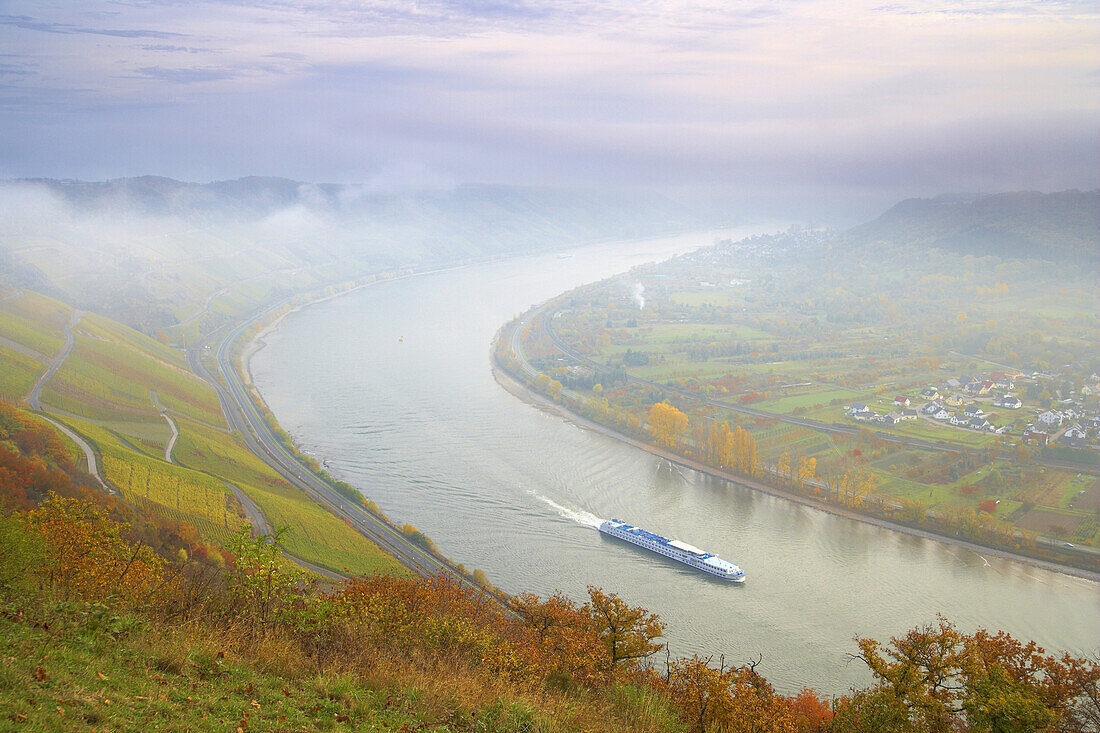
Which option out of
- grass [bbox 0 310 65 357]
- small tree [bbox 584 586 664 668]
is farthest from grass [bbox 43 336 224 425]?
small tree [bbox 584 586 664 668]

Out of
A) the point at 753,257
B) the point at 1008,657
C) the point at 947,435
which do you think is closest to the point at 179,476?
the point at 1008,657

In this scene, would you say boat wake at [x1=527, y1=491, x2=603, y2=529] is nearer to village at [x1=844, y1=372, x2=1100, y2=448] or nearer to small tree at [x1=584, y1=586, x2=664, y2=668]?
small tree at [x1=584, y1=586, x2=664, y2=668]

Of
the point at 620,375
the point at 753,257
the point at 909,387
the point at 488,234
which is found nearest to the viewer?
the point at 909,387

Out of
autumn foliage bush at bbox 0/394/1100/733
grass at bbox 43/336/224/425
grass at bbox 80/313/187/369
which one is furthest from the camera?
grass at bbox 80/313/187/369

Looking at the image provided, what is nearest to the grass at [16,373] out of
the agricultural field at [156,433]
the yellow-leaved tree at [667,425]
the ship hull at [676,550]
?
the agricultural field at [156,433]

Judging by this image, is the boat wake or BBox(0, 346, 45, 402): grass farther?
BBox(0, 346, 45, 402): grass

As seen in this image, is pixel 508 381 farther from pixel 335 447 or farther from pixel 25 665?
pixel 25 665
